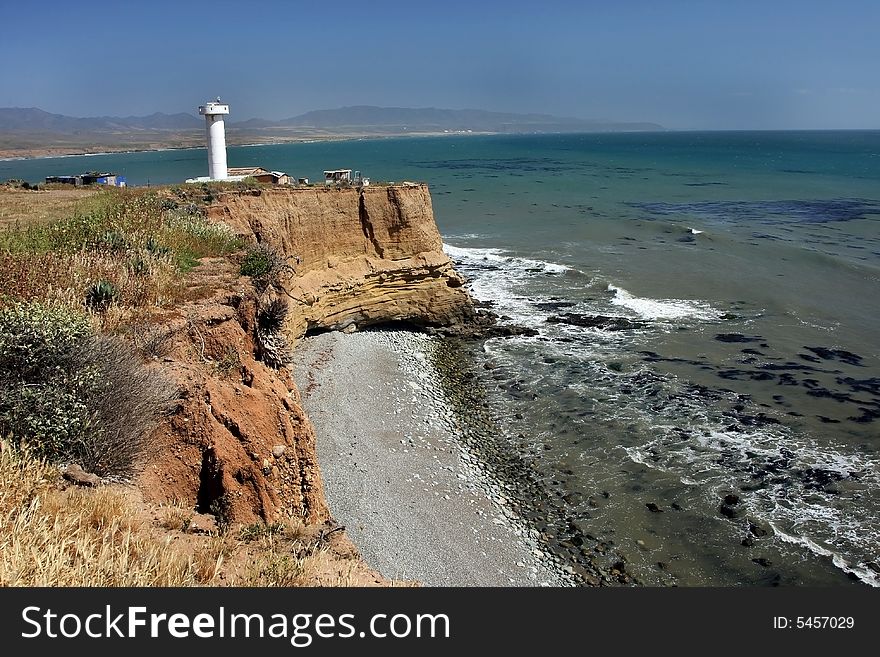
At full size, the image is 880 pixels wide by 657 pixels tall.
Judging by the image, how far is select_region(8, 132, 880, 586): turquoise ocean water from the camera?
1488 centimetres

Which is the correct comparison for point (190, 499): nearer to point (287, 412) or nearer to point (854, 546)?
point (287, 412)

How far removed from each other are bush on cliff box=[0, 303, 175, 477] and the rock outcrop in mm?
15634

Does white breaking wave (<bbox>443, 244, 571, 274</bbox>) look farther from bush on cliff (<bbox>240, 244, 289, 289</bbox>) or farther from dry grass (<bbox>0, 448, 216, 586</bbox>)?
dry grass (<bbox>0, 448, 216, 586</bbox>)

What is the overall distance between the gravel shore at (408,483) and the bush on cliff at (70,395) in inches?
316

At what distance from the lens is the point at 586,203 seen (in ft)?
221

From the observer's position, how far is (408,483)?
16391mm

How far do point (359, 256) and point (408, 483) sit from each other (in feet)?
43.5

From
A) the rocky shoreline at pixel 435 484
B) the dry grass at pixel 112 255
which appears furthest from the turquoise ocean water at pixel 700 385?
the dry grass at pixel 112 255

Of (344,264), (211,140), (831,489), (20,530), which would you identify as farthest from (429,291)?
(20,530)

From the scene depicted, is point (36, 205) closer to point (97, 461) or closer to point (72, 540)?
point (97, 461)

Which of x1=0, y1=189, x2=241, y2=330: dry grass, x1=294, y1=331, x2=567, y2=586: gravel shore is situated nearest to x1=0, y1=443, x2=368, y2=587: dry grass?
x1=0, y1=189, x2=241, y2=330: dry grass

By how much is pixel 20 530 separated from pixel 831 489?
17.9 metres

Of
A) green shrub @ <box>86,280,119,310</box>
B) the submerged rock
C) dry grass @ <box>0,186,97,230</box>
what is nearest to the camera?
green shrub @ <box>86,280,119,310</box>

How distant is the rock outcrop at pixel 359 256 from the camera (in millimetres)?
23750
